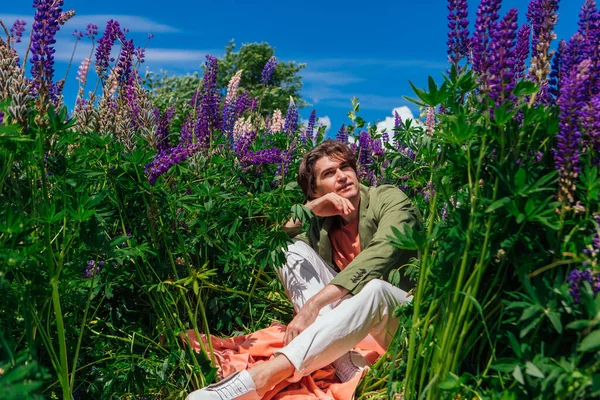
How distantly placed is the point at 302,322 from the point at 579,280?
156 cm

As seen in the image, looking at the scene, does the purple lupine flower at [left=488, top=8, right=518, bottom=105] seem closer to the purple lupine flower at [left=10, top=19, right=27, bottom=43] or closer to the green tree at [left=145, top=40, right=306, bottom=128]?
the purple lupine flower at [left=10, top=19, right=27, bottom=43]

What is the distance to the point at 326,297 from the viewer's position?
3.36 m

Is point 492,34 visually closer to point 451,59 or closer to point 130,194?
point 451,59

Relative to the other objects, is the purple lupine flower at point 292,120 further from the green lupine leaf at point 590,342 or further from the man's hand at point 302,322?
the green lupine leaf at point 590,342

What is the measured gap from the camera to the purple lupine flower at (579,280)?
1.98 metres

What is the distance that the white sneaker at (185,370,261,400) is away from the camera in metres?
2.94

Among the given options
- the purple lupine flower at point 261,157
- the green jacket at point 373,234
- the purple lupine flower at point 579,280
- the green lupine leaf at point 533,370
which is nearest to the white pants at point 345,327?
the green jacket at point 373,234

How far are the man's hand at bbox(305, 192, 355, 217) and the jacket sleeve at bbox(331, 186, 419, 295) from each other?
0.19m

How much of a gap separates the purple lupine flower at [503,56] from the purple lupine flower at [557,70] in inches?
11.9

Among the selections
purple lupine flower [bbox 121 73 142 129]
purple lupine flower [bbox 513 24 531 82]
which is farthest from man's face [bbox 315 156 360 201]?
purple lupine flower [bbox 513 24 531 82]

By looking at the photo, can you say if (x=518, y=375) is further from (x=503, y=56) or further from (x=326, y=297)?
(x=326, y=297)

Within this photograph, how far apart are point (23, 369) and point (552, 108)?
175 cm

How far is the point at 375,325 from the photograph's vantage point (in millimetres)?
3291

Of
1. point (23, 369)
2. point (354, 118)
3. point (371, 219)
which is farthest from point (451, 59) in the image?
point (354, 118)
